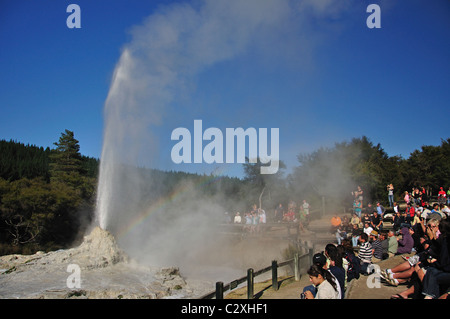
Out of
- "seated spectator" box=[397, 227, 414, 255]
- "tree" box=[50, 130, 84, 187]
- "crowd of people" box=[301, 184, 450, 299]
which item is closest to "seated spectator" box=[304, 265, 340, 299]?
"crowd of people" box=[301, 184, 450, 299]

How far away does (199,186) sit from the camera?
2481 cm

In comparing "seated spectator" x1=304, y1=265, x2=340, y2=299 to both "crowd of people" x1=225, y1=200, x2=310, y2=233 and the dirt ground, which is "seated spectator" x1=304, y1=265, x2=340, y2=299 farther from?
"crowd of people" x1=225, y1=200, x2=310, y2=233

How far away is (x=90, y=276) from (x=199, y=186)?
52.6 feet

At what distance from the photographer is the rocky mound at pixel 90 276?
7.87m

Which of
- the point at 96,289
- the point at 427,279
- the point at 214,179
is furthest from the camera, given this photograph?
the point at 214,179

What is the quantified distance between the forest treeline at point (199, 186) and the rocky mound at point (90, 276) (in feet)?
27.8

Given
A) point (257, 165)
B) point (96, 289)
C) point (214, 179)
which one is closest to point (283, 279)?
point (96, 289)

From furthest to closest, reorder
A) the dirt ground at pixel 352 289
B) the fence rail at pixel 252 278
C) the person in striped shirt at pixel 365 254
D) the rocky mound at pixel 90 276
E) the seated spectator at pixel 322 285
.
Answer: the rocky mound at pixel 90 276 < the person in striped shirt at pixel 365 254 < the dirt ground at pixel 352 289 < the fence rail at pixel 252 278 < the seated spectator at pixel 322 285

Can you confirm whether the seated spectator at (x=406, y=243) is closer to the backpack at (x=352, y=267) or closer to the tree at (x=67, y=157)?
the backpack at (x=352, y=267)

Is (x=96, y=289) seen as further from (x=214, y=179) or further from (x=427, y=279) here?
(x=214, y=179)

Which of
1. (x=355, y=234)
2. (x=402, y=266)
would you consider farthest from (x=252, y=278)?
(x=355, y=234)

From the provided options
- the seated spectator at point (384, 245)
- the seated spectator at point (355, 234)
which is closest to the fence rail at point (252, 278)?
the seated spectator at point (384, 245)
